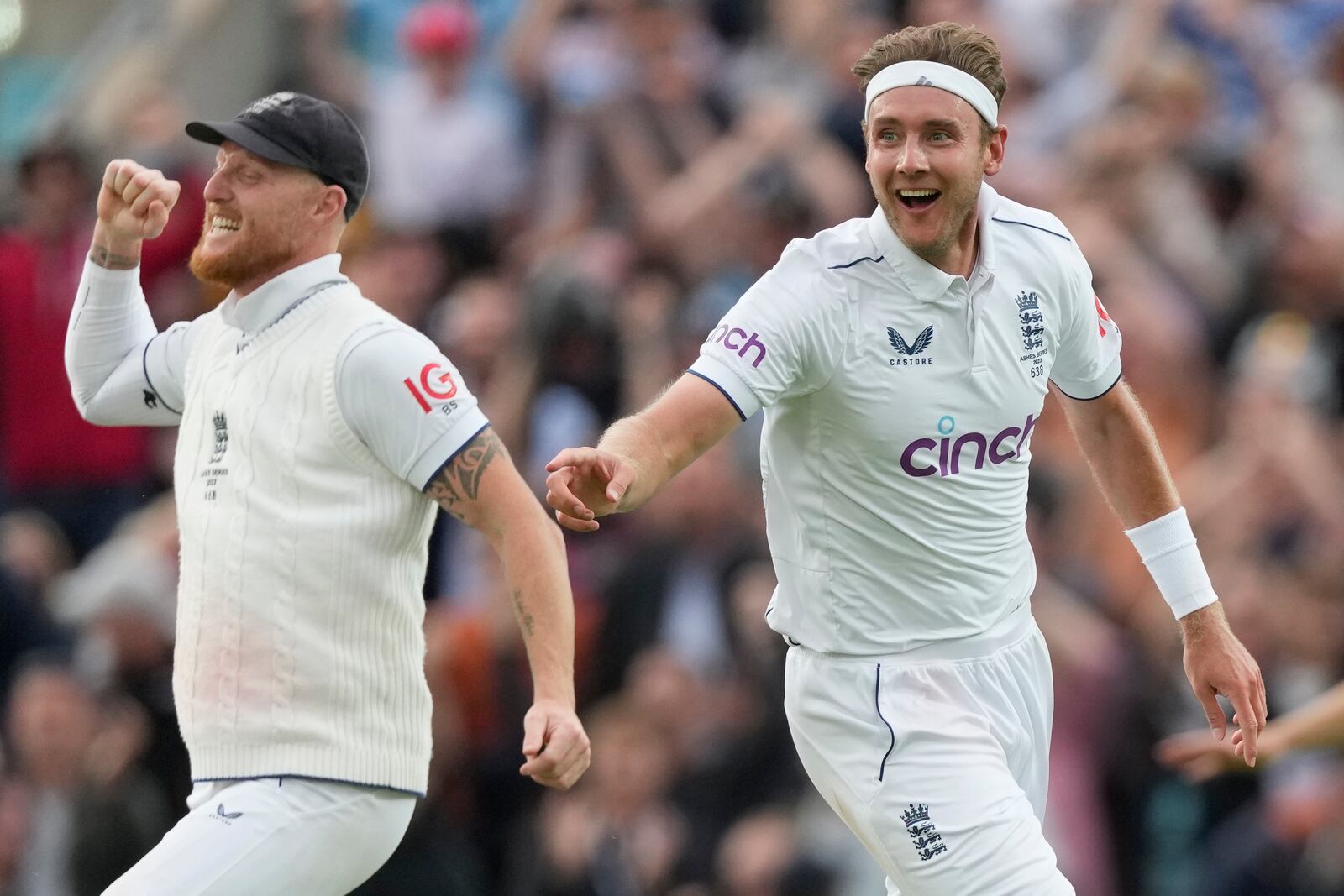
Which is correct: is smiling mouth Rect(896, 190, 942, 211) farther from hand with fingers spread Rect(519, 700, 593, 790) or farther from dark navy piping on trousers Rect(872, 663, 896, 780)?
hand with fingers spread Rect(519, 700, 593, 790)

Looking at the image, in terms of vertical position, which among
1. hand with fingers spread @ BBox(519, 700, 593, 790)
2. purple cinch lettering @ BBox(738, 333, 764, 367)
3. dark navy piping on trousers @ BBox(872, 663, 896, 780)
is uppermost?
purple cinch lettering @ BBox(738, 333, 764, 367)

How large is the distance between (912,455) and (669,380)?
521 centimetres

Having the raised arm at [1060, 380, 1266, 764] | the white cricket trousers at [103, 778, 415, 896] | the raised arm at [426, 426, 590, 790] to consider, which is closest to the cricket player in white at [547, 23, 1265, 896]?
the raised arm at [1060, 380, 1266, 764]

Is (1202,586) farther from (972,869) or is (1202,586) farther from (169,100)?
(169,100)

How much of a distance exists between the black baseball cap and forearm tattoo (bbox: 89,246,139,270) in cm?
59

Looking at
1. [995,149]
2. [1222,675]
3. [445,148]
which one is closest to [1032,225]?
[995,149]

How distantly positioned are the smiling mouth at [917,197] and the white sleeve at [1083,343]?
50 centimetres

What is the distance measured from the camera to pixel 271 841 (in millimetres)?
5203

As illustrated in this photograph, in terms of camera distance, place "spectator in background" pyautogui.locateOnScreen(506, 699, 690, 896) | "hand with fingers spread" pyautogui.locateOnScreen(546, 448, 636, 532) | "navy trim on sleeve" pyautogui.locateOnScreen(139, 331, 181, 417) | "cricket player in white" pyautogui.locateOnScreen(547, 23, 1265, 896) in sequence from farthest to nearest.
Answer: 1. "spectator in background" pyautogui.locateOnScreen(506, 699, 690, 896)
2. "navy trim on sleeve" pyautogui.locateOnScreen(139, 331, 181, 417)
3. "cricket player in white" pyautogui.locateOnScreen(547, 23, 1265, 896)
4. "hand with fingers spread" pyautogui.locateOnScreen(546, 448, 636, 532)

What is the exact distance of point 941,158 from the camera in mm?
5531

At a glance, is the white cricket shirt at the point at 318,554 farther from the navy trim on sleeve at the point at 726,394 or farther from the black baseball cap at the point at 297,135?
the navy trim on sleeve at the point at 726,394

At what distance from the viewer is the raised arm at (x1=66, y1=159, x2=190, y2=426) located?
599 cm

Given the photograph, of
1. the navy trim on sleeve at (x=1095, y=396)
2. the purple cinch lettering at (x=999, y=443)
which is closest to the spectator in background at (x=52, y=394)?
the navy trim on sleeve at (x=1095, y=396)

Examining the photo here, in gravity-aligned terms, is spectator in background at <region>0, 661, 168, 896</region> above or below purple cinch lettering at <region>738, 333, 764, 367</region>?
below
